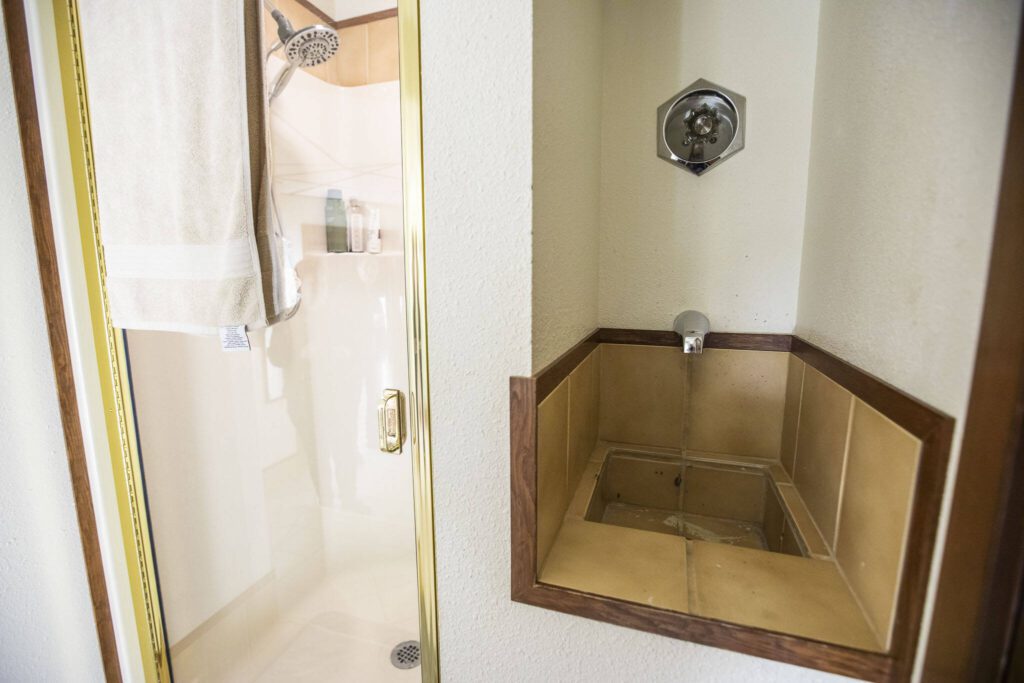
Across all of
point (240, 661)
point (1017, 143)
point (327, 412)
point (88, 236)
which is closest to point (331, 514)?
point (327, 412)

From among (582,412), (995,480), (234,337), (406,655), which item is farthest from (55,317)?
(995,480)

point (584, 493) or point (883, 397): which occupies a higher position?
point (883, 397)

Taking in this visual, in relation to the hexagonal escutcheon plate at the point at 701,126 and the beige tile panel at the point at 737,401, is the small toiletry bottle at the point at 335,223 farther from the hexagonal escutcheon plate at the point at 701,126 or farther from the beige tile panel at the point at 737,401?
the beige tile panel at the point at 737,401

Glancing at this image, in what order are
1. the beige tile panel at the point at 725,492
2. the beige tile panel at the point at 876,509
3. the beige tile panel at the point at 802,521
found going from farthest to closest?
the beige tile panel at the point at 725,492, the beige tile panel at the point at 802,521, the beige tile panel at the point at 876,509

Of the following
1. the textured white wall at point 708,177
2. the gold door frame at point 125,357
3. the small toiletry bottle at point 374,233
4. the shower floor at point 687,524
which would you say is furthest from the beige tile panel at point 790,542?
the small toiletry bottle at point 374,233

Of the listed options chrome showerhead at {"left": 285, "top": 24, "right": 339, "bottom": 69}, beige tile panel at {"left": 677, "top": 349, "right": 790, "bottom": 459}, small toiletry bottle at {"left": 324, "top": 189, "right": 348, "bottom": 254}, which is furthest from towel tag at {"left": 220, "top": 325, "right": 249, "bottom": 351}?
beige tile panel at {"left": 677, "top": 349, "right": 790, "bottom": 459}

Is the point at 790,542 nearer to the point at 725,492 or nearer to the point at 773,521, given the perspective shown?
the point at 773,521

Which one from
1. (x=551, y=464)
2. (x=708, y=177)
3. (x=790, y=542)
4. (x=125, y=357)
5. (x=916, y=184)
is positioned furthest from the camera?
(x=708, y=177)

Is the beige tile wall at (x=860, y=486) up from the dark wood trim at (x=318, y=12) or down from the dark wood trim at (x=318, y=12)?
down

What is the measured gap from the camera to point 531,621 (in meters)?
0.71

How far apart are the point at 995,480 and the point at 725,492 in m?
0.74

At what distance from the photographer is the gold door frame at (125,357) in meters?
0.66

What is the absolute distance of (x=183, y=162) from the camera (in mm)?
823

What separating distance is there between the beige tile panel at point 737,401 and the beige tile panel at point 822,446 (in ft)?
0.48
